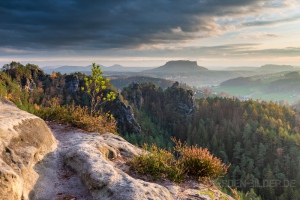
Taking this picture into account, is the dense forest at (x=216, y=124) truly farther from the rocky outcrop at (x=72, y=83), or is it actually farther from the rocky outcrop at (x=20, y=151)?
the rocky outcrop at (x=20, y=151)

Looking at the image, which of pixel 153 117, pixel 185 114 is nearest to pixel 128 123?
pixel 153 117

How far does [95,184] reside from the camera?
7.18 meters

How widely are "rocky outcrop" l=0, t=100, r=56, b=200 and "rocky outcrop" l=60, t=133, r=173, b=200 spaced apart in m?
1.08

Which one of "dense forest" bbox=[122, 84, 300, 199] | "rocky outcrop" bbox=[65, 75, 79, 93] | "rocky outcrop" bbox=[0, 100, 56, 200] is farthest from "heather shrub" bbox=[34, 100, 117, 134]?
"rocky outcrop" bbox=[65, 75, 79, 93]

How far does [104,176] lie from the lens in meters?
7.38

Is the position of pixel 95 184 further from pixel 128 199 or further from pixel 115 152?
pixel 115 152

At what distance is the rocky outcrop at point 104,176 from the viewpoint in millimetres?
6711

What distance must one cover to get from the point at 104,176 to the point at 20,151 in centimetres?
284

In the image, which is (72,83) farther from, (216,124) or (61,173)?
(61,173)

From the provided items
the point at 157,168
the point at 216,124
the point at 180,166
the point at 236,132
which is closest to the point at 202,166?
the point at 180,166

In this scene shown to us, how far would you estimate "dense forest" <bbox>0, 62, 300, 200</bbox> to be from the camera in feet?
261

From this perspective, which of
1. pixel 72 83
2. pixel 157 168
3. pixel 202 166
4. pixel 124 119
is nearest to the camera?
pixel 157 168

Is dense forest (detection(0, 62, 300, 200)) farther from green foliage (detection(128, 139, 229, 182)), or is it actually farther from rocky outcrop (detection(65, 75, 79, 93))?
green foliage (detection(128, 139, 229, 182))

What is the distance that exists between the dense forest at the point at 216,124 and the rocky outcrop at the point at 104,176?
5518 cm
